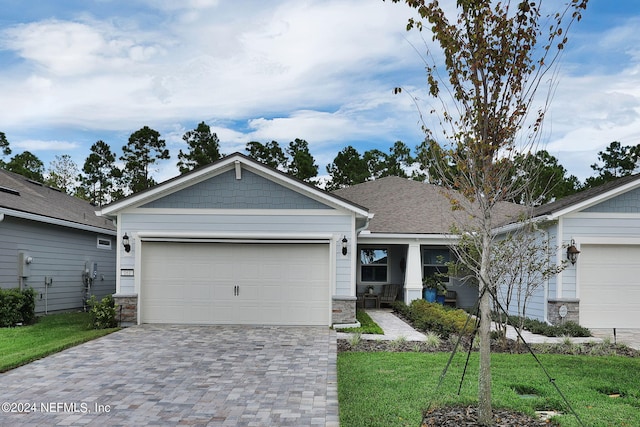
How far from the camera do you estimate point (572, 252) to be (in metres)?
12.1

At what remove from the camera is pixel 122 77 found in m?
17.5

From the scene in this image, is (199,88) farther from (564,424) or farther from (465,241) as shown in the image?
(564,424)

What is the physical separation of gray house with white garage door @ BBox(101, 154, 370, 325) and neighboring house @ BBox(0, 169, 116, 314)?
3.06 m

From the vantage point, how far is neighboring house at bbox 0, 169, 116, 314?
13.6 metres

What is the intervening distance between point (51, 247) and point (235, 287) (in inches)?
251

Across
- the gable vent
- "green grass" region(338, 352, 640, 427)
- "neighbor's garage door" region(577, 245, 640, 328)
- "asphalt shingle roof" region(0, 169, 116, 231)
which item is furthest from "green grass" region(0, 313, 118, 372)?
"neighbor's garage door" region(577, 245, 640, 328)

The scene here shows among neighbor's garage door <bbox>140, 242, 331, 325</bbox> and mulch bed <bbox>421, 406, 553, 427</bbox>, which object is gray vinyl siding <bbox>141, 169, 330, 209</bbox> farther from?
mulch bed <bbox>421, 406, 553, 427</bbox>

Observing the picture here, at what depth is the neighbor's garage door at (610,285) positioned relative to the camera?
12492 mm

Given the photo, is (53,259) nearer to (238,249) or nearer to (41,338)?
(41,338)

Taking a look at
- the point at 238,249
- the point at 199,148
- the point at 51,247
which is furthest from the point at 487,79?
the point at 199,148

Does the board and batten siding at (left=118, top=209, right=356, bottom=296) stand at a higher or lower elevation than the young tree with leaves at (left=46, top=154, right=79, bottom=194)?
lower

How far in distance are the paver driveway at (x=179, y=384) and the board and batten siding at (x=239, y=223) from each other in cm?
289

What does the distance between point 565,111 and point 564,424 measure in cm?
491

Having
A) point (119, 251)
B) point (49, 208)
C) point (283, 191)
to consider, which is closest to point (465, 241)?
point (283, 191)
